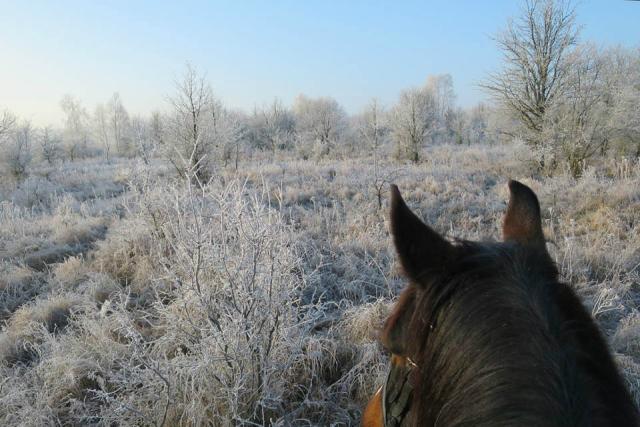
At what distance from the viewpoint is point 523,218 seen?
1132 mm

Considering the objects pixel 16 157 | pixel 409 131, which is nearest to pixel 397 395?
pixel 409 131

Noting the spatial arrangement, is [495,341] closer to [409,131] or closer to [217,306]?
[217,306]

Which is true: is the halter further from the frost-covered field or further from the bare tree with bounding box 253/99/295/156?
the bare tree with bounding box 253/99/295/156

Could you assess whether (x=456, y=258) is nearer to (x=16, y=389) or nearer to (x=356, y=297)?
(x=16, y=389)

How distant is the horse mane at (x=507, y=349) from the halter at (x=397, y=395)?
7 centimetres

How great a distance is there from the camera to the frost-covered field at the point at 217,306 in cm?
272

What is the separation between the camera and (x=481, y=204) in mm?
10203

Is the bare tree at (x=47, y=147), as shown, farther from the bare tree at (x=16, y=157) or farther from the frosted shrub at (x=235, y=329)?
the frosted shrub at (x=235, y=329)

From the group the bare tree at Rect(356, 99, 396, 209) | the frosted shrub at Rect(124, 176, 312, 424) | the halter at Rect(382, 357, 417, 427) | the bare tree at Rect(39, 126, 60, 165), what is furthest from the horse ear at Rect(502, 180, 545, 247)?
the bare tree at Rect(39, 126, 60, 165)

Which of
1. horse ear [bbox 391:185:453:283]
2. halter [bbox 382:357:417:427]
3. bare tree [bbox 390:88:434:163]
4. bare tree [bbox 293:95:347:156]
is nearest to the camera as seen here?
horse ear [bbox 391:185:453:283]

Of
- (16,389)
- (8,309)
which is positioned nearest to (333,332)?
(16,389)

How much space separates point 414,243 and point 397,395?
0.42 m

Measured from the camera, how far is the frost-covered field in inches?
107

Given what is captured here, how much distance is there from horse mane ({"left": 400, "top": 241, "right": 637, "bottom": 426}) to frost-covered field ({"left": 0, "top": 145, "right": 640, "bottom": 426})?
1.44 m
